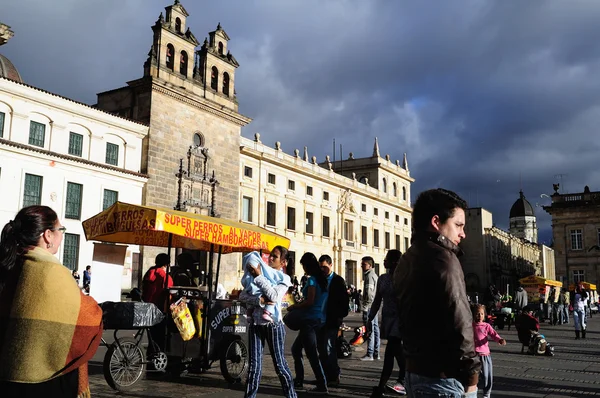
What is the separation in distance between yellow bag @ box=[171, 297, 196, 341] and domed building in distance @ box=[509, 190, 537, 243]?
107 m

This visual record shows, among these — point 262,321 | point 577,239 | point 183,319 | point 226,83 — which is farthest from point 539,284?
point 577,239

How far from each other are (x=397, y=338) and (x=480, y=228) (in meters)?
66.7

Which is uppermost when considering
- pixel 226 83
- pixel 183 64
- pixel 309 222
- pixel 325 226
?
pixel 226 83

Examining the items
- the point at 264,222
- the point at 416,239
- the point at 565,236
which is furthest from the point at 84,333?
the point at 565,236

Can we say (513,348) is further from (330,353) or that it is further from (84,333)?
(84,333)

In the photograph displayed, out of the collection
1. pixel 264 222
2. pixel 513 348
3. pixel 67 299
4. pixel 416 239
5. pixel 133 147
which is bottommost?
pixel 513 348

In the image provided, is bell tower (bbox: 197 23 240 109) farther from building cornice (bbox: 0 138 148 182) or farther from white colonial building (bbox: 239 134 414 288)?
building cornice (bbox: 0 138 148 182)

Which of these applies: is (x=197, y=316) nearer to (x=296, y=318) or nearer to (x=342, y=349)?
(x=296, y=318)

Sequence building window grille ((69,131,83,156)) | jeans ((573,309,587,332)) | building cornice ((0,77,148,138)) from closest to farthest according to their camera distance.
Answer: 1. jeans ((573,309,587,332))
2. building cornice ((0,77,148,138))
3. building window grille ((69,131,83,156))

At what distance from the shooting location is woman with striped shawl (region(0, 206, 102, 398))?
2.63 metres

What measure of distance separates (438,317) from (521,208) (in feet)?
374

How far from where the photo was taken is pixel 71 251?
26.2 meters

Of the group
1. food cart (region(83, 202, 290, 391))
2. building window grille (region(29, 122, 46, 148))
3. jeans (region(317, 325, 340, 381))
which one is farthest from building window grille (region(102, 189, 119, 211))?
jeans (region(317, 325, 340, 381))

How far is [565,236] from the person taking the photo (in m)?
56.0
